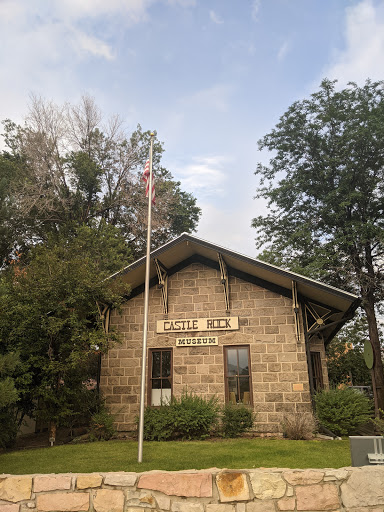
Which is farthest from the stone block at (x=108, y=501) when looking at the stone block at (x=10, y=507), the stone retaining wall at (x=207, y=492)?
the stone block at (x=10, y=507)

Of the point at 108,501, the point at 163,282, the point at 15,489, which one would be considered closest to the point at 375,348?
the point at 163,282

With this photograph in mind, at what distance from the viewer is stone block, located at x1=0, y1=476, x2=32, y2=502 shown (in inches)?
201

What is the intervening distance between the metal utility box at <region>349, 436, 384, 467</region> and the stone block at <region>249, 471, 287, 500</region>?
1131mm

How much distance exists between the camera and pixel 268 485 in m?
4.97

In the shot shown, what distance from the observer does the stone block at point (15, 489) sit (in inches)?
201

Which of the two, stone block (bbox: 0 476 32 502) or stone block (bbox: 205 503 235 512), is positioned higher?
stone block (bbox: 0 476 32 502)

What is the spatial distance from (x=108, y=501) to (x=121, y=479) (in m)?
0.28

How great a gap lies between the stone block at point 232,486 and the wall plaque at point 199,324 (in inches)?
278

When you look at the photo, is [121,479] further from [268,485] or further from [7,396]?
[7,396]

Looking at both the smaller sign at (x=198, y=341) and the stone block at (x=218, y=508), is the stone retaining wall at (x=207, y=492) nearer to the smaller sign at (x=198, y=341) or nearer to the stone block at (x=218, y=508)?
the stone block at (x=218, y=508)

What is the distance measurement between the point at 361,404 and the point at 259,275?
4.28 meters

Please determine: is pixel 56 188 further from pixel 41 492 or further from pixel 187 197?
pixel 41 492

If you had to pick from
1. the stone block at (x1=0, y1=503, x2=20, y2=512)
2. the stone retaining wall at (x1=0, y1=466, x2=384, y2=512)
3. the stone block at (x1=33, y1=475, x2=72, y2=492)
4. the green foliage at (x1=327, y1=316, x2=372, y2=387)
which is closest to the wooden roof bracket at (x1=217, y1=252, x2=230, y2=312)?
the stone retaining wall at (x1=0, y1=466, x2=384, y2=512)

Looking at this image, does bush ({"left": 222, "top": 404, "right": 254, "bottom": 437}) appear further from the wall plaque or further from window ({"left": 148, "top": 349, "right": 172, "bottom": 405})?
the wall plaque
